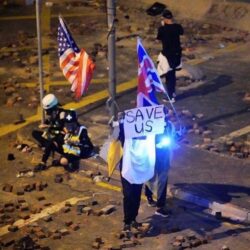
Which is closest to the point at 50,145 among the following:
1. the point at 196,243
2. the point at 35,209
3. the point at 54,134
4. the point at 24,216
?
the point at 54,134

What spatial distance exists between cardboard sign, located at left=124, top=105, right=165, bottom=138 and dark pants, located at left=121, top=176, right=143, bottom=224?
24.4 inches

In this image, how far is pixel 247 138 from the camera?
13625mm

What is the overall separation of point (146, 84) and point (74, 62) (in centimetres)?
293

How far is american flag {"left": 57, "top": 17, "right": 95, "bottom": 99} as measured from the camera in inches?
519

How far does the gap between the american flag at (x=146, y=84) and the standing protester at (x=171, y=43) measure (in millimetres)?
4238

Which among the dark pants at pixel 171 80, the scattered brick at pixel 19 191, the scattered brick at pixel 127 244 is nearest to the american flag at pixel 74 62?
the scattered brick at pixel 19 191

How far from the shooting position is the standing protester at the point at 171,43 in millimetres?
14852

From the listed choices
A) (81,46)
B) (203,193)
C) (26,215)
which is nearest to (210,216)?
(203,193)

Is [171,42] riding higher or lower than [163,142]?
higher

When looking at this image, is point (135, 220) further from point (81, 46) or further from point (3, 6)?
point (3, 6)

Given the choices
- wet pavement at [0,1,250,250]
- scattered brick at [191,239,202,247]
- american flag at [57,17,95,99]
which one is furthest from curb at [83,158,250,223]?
american flag at [57,17,95,99]

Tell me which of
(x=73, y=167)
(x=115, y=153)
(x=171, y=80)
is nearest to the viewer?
(x=115, y=153)

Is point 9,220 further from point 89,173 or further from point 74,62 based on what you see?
point 74,62

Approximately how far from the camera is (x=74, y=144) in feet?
Answer: 41.6
